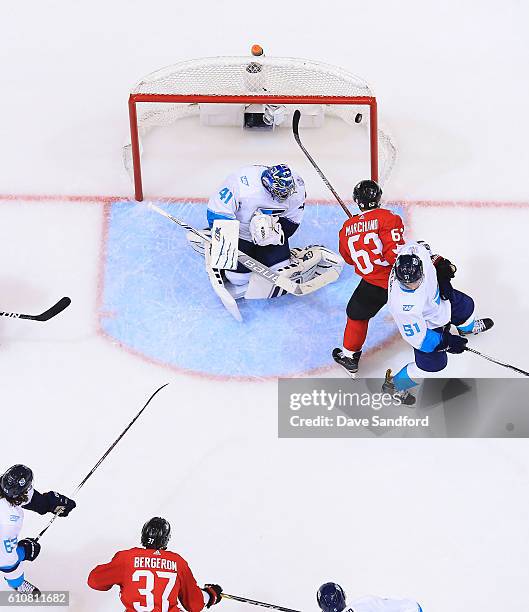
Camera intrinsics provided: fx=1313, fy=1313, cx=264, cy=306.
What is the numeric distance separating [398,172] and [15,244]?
6.18 feet

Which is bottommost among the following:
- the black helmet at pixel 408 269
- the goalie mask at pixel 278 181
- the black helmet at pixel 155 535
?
the black helmet at pixel 155 535

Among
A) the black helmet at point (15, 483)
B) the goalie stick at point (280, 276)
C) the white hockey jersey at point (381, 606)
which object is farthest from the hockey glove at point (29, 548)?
the goalie stick at point (280, 276)

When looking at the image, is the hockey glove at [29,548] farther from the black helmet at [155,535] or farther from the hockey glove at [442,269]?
the hockey glove at [442,269]

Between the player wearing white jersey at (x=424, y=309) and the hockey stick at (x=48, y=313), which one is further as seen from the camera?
the hockey stick at (x=48, y=313)

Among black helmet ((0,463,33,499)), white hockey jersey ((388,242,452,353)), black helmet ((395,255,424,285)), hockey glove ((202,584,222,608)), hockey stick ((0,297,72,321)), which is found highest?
black helmet ((395,255,424,285))

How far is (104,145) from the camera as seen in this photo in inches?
259

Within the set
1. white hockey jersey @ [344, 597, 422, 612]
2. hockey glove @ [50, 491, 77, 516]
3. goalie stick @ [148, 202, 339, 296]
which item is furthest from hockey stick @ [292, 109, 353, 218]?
white hockey jersey @ [344, 597, 422, 612]

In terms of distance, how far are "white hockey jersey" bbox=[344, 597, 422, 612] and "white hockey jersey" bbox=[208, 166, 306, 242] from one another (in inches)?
73.3

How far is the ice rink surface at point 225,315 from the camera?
206 inches

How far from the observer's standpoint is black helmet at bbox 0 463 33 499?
473 cm

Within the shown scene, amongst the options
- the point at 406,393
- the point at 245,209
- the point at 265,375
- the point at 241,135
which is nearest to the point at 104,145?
the point at 241,135

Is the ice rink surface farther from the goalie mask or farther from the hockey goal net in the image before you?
the goalie mask

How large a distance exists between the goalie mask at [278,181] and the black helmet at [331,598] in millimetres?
1791

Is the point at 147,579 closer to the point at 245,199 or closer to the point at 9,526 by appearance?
the point at 9,526
